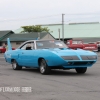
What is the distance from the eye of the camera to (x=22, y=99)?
7473 mm

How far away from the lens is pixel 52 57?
40.1 ft

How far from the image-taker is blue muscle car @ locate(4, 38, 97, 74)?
12.1 meters

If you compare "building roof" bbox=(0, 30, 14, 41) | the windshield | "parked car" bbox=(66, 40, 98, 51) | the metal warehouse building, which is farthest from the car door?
the metal warehouse building

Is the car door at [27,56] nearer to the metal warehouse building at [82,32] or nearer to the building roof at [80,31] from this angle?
the metal warehouse building at [82,32]

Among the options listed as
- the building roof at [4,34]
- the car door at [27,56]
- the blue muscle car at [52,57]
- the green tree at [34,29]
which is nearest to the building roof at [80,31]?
the green tree at [34,29]

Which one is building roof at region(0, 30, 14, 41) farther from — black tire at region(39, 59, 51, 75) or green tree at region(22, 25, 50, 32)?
black tire at region(39, 59, 51, 75)

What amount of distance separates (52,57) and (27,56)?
84.3 inches

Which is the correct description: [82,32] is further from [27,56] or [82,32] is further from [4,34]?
[27,56]

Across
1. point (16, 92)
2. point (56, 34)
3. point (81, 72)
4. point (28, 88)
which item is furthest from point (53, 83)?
point (56, 34)

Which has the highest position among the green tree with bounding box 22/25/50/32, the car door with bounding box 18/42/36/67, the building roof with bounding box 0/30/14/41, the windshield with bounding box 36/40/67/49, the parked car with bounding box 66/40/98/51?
the green tree with bounding box 22/25/50/32

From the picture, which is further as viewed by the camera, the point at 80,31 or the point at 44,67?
the point at 80,31

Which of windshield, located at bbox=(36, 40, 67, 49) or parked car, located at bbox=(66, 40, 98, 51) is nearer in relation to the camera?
windshield, located at bbox=(36, 40, 67, 49)

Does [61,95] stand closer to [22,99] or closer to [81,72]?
[22,99]

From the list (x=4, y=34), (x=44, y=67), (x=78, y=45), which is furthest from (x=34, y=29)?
(x=44, y=67)
